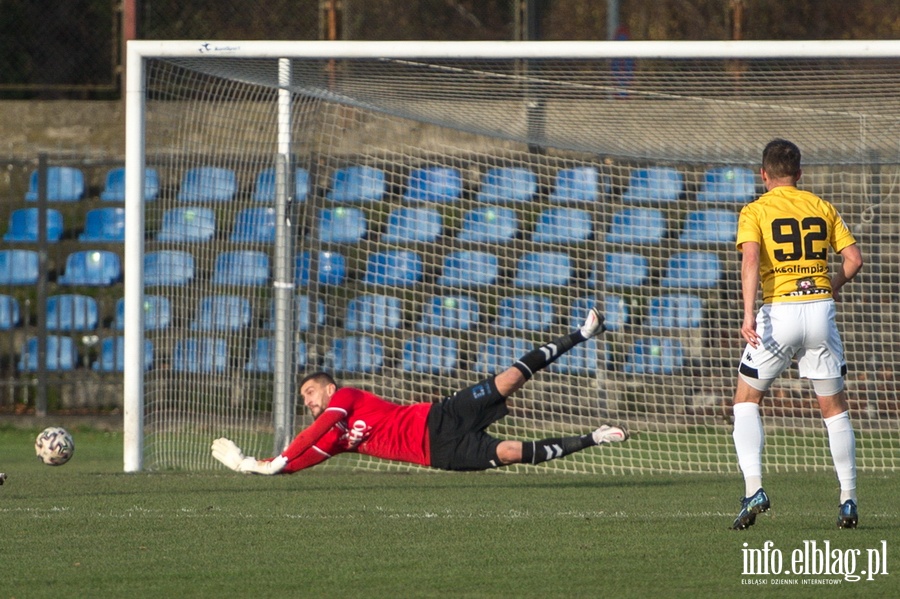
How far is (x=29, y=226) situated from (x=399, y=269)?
467 centimetres

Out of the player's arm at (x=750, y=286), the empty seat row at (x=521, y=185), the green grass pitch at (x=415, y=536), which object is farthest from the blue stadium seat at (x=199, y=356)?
the player's arm at (x=750, y=286)

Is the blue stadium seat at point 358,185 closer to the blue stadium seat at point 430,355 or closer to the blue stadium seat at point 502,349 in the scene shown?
the blue stadium seat at point 430,355

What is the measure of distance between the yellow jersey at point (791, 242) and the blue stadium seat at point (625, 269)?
A: 5.73m

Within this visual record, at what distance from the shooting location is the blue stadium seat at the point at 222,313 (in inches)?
382

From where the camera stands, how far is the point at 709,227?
11617 millimetres

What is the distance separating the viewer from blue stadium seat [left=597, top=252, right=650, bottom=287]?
1130 cm

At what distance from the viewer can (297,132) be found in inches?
408

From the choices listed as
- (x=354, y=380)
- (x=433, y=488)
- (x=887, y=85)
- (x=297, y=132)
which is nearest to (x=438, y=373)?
(x=354, y=380)

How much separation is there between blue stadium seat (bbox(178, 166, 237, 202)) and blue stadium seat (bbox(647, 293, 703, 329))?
3.91 m

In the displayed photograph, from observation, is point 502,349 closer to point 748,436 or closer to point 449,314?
point 449,314

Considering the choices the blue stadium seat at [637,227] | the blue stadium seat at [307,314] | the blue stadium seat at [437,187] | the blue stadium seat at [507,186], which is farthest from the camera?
the blue stadium seat at [507,186]

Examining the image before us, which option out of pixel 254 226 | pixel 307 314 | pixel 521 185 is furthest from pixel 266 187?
pixel 521 185

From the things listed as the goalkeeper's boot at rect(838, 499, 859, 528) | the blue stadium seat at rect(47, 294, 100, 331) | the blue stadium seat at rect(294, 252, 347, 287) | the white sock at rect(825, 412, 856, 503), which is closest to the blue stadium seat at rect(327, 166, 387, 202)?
the blue stadium seat at rect(294, 252, 347, 287)

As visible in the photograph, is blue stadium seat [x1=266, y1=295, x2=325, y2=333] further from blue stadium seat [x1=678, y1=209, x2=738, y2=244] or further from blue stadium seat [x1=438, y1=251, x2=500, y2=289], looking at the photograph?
blue stadium seat [x1=678, y1=209, x2=738, y2=244]
